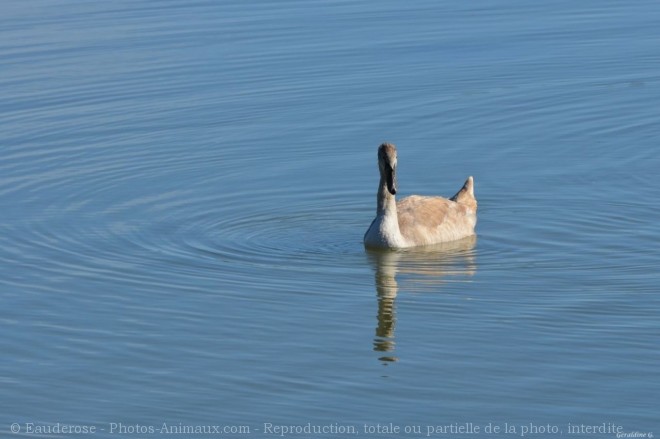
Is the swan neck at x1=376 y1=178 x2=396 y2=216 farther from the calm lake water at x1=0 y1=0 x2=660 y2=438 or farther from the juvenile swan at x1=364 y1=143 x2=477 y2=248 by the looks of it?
the calm lake water at x1=0 y1=0 x2=660 y2=438

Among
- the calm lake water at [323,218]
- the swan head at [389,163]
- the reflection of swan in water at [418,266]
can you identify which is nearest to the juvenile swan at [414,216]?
the swan head at [389,163]

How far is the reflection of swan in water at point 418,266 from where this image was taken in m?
15.1

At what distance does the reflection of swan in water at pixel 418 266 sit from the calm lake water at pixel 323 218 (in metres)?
0.05

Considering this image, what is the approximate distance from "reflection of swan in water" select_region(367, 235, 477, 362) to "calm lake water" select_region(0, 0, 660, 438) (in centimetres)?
5

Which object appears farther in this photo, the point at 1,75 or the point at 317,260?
the point at 1,75

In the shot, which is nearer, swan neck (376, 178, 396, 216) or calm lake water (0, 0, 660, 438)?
calm lake water (0, 0, 660, 438)

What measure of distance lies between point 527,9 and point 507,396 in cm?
1954

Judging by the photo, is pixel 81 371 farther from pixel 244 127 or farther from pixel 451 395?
pixel 244 127

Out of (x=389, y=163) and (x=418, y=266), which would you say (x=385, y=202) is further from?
(x=418, y=266)

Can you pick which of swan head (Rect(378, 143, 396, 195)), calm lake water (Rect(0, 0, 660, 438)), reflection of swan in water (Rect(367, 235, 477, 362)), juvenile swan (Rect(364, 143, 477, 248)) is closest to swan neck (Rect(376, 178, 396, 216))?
juvenile swan (Rect(364, 143, 477, 248))

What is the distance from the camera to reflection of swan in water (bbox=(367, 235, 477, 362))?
595 inches

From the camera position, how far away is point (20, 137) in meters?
22.6

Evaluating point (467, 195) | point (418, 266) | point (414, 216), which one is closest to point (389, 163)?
point (414, 216)

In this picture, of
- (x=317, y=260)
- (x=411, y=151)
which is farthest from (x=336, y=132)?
(x=317, y=260)
